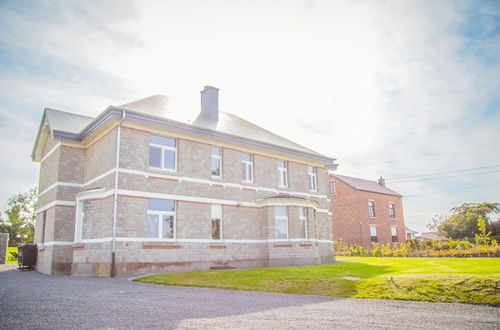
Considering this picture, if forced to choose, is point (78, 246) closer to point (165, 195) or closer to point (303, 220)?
point (165, 195)

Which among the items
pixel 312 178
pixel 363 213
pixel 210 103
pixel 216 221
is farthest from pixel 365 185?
pixel 216 221

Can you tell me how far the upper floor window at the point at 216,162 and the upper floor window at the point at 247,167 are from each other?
1505 millimetres

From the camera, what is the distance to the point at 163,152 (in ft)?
56.3

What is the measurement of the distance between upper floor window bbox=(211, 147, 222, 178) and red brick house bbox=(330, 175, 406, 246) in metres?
24.0

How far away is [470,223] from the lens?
39.9 meters

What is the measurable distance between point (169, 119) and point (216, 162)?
12.0 ft

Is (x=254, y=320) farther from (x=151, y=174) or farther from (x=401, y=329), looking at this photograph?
(x=151, y=174)

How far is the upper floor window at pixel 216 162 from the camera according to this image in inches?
747

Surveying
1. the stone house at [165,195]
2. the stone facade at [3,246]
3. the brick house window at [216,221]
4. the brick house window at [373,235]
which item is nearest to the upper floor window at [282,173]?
the stone house at [165,195]

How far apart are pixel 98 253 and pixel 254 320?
1101 centimetres

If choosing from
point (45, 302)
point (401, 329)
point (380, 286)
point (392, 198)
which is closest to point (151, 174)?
point (45, 302)

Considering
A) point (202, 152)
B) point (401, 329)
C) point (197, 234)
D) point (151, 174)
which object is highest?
point (202, 152)

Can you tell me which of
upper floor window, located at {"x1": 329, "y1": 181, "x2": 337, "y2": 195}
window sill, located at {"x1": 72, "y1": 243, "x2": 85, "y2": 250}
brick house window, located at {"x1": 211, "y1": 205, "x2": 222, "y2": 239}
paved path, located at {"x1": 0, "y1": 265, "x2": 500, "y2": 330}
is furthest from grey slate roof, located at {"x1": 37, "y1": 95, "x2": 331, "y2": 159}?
upper floor window, located at {"x1": 329, "y1": 181, "x2": 337, "y2": 195}

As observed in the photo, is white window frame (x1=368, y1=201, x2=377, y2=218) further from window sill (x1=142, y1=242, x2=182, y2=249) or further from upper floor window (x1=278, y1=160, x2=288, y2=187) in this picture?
window sill (x1=142, y1=242, x2=182, y2=249)
